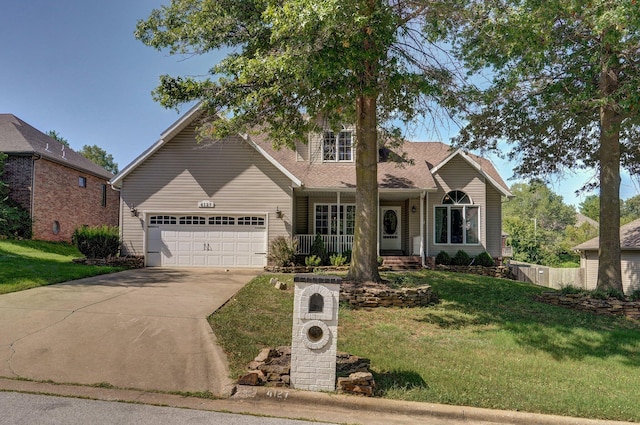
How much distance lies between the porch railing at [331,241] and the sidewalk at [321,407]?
11.8 meters

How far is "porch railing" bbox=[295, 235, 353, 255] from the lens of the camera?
16812 mm

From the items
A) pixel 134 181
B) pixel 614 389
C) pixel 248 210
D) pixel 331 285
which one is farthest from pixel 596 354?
pixel 134 181

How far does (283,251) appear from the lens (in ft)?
49.8

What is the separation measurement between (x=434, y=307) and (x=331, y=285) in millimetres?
5664

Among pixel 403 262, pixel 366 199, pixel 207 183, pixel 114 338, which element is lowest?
pixel 114 338

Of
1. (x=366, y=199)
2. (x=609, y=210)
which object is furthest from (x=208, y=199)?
(x=609, y=210)

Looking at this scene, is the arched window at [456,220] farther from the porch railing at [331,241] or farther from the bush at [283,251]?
the bush at [283,251]

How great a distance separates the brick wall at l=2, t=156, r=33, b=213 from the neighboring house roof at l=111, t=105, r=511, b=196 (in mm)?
7136

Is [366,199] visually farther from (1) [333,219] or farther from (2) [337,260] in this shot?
(1) [333,219]

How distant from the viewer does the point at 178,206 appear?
1592 cm

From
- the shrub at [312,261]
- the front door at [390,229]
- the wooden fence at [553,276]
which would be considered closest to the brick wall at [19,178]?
the shrub at [312,261]

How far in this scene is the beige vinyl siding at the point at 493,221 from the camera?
1816 centimetres

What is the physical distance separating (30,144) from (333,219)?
15.9 m

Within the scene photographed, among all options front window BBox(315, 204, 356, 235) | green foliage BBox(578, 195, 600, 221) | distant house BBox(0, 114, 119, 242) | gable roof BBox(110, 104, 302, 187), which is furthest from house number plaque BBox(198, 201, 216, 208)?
green foliage BBox(578, 195, 600, 221)
